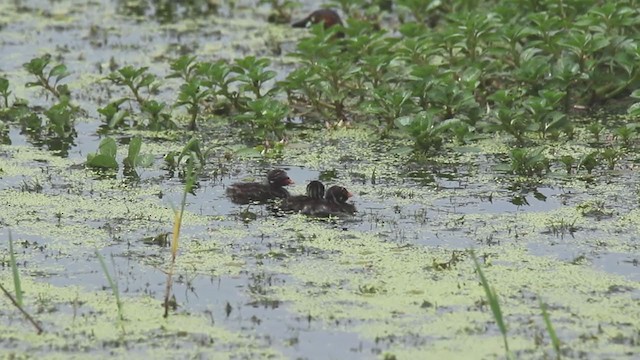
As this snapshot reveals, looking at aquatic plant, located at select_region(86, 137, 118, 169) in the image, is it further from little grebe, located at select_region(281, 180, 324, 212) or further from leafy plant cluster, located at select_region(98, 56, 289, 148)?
little grebe, located at select_region(281, 180, 324, 212)

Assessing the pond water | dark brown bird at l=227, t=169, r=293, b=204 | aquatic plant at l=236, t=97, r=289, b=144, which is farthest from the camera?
aquatic plant at l=236, t=97, r=289, b=144

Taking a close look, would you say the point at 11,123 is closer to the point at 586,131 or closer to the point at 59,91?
the point at 59,91

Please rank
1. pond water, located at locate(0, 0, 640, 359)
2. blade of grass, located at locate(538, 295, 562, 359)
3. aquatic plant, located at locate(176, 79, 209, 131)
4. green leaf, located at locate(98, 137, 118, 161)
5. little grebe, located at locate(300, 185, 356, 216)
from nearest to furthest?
blade of grass, located at locate(538, 295, 562, 359), pond water, located at locate(0, 0, 640, 359), little grebe, located at locate(300, 185, 356, 216), green leaf, located at locate(98, 137, 118, 161), aquatic plant, located at locate(176, 79, 209, 131)

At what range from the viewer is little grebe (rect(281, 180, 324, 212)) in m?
7.94

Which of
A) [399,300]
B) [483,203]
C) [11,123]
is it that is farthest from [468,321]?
[11,123]

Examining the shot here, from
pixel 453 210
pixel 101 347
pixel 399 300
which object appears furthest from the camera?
pixel 453 210

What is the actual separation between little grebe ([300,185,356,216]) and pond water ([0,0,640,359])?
0.07 metres

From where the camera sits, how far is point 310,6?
1534cm

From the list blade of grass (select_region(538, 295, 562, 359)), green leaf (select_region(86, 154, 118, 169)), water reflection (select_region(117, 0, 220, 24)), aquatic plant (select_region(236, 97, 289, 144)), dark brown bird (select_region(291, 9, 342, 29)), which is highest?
water reflection (select_region(117, 0, 220, 24))

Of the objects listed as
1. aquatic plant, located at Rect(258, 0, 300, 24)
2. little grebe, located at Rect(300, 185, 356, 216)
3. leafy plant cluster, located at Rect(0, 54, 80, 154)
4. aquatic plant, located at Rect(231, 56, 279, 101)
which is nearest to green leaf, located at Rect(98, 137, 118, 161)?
leafy plant cluster, located at Rect(0, 54, 80, 154)

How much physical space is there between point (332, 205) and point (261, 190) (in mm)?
529

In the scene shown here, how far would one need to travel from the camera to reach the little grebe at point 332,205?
785 centimetres

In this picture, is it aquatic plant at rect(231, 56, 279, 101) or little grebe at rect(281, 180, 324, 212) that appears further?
aquatic plant at rect(231, 56, 279, 101)

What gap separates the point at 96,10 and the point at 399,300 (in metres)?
9.63
